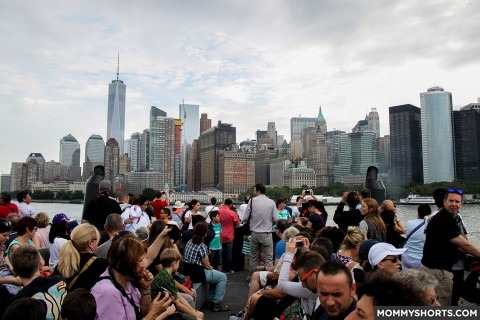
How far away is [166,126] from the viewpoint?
624 feet

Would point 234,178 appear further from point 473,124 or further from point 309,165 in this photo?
point 473,124

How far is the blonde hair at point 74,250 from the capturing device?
11.0ft

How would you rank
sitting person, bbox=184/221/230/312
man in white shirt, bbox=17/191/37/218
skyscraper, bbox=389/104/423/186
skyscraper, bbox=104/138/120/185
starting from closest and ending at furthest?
sitting person, bbox=184/221/230/312, man in white shirt, bbox=17/191/37/218, skyscraper, bbox=389/104/423/186, skyscraper, bbox=104/138/120/185

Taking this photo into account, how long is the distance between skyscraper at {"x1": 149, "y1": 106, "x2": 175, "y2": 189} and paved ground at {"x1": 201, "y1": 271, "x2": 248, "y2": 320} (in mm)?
161854

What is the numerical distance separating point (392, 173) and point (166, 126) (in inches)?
4442

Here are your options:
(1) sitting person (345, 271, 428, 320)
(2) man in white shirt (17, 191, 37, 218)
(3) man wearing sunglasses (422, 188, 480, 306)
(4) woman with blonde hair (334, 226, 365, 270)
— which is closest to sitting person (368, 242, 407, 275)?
(4) woman with blonde hair (334, 226, 365, 270)

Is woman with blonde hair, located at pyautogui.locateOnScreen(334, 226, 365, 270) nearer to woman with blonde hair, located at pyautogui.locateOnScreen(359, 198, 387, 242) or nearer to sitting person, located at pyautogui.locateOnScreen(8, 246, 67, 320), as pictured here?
woman with blonde hair, located at pyautogui.locateOnScreen(359, 198, 387, 242)

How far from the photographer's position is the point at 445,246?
13.3 feet

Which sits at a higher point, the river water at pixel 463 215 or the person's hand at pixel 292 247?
the person's hand at pixel 292 247

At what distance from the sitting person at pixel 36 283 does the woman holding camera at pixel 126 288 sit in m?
0.37

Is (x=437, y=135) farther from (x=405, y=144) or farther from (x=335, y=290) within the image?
(x=335, y=290)

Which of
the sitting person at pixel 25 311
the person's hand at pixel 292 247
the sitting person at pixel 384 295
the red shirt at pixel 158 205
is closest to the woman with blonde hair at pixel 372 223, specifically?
the person's hand at pixel 292 247

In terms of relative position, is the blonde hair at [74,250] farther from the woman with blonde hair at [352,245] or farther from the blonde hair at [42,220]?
the blonde hair at [42,220]

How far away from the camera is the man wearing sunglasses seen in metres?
3.99
